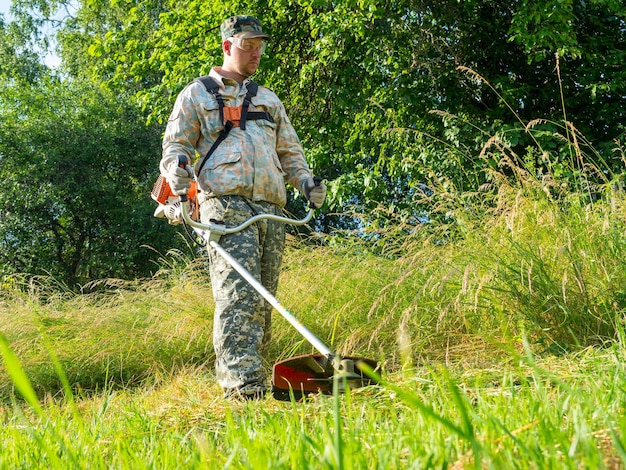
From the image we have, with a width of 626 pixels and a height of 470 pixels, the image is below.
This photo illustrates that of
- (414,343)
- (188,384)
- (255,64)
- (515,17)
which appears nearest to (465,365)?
(414,343)

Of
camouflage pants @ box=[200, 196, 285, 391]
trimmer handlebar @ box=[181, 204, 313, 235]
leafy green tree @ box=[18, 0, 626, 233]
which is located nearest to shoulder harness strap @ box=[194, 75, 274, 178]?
camouflage pants @ box=[200, 196, 285, 391]

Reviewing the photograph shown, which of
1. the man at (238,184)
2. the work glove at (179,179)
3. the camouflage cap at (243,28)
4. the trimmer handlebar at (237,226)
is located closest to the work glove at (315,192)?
the man at (238,184)

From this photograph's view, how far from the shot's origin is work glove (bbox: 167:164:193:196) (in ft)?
12.0

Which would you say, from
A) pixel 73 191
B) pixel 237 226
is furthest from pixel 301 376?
pixel 73 191

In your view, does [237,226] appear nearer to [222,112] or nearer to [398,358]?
[222,112]

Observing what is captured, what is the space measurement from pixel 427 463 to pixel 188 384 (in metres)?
3.53

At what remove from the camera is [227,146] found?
4.03 m

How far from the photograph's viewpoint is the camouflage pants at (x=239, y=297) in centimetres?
374

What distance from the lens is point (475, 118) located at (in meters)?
10.9

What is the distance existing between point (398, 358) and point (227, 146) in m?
1.70

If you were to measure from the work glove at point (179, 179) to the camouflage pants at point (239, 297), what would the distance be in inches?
13.5

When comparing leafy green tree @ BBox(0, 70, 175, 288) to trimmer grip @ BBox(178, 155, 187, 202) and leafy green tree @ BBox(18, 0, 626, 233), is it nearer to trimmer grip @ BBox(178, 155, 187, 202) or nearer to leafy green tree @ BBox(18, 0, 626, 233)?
leafy green tree @ BBox(18, 0, 626, 233)

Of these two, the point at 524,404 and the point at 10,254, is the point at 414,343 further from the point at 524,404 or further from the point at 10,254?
the point at 10,254

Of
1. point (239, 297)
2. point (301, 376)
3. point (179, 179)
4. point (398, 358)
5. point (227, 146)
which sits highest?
point (227, 146)
